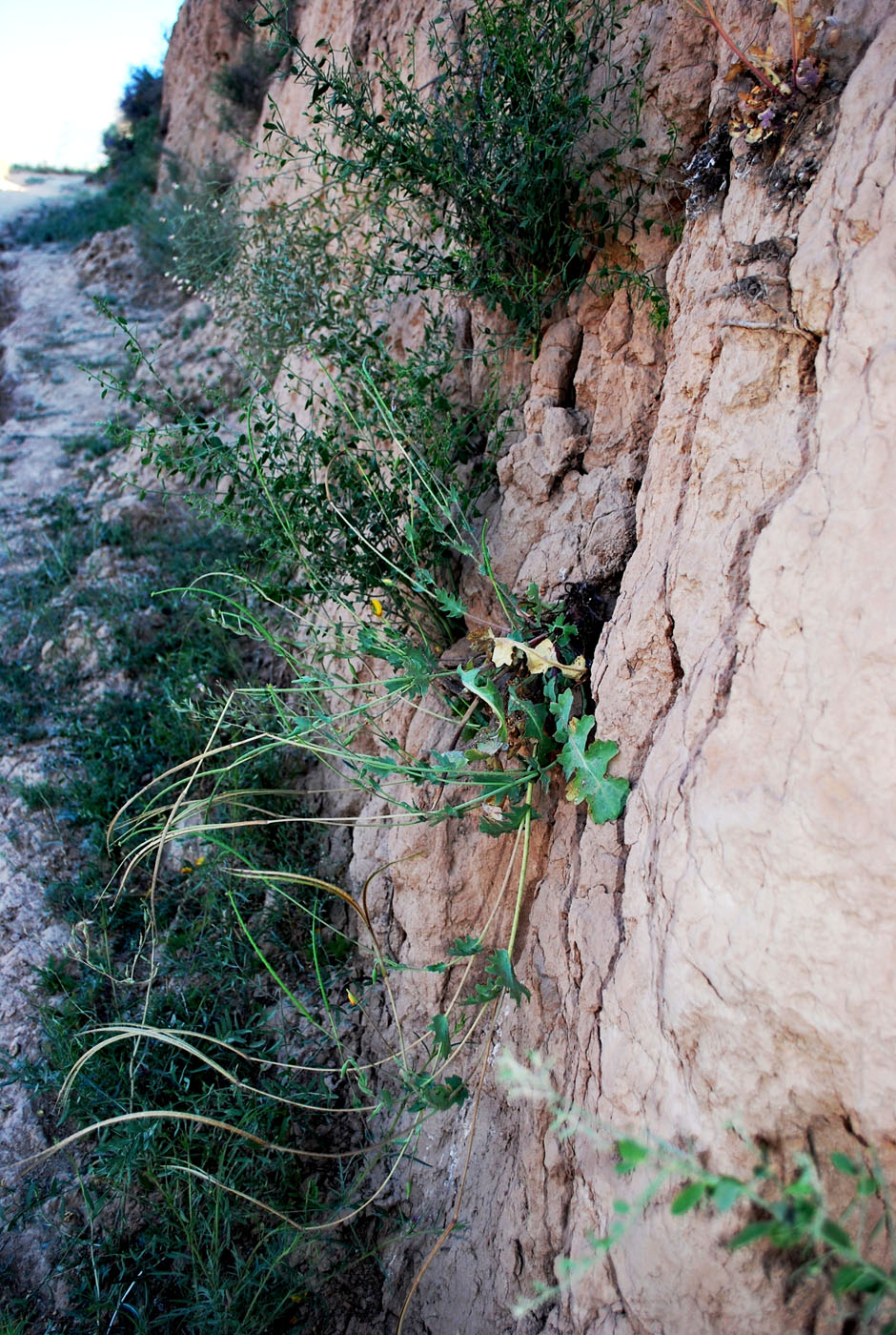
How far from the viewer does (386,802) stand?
3.02 metres

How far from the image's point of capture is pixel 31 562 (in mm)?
5215

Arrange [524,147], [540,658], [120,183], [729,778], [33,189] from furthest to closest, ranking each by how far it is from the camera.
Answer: [33,189]
[120,183]
[524,147]
[540,658]
[729,778]

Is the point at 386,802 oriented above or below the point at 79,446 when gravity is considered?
below

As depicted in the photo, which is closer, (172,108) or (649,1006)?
(649,1006)

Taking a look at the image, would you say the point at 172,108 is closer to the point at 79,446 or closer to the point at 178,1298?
the point at 79,446

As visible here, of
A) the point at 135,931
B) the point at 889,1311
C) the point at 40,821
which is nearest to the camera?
the point at 889,1311

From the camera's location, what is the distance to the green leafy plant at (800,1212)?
41.6 inches

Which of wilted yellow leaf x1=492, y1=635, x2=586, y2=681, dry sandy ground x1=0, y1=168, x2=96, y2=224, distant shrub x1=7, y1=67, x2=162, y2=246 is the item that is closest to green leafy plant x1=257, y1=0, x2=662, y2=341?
wilted yellow leaf x1=492, y1=635, x2=586, y2=681

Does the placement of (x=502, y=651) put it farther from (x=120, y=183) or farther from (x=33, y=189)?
(x=33, y=189)

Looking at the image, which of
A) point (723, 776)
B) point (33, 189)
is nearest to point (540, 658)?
point (723, 776)

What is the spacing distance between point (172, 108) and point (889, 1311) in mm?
11650

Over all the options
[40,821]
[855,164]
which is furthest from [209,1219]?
[855,164]

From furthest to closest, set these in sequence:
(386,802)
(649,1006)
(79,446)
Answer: (79,446), (386,802), (649,1006)

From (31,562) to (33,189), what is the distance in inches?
423
